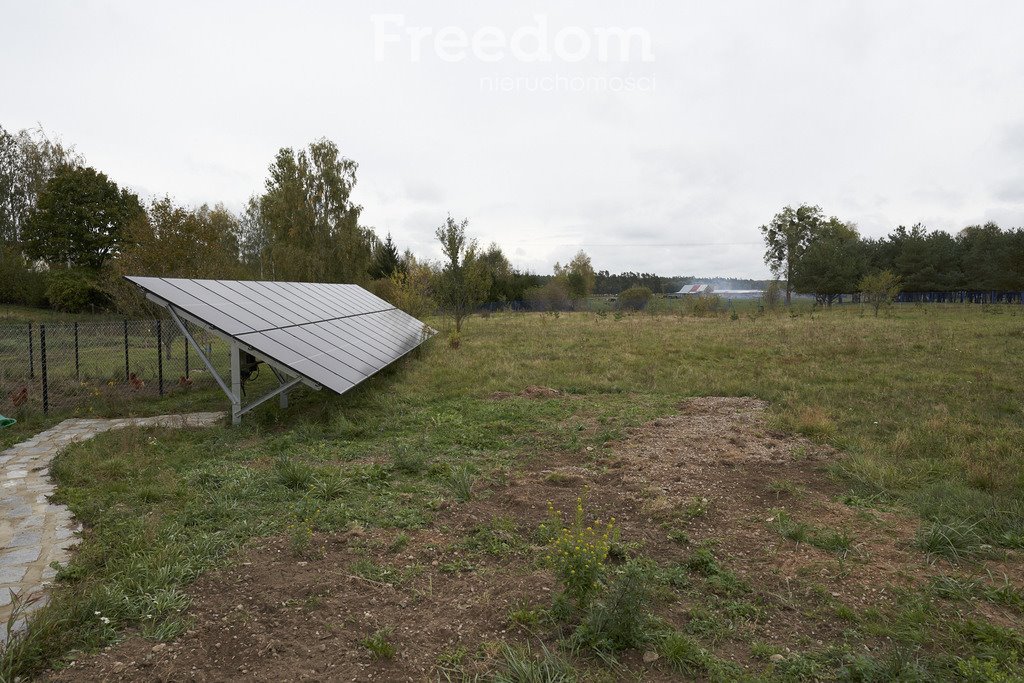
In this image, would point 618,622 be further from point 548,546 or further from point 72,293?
point 72,293

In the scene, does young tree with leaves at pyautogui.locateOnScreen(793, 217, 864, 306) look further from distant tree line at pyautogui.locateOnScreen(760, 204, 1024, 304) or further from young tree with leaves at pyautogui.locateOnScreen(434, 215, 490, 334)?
young tree with leaves at pyautogui.locateOnScreen(434, 215, 490, 334)

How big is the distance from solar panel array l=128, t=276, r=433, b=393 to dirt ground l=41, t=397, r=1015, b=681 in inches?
156

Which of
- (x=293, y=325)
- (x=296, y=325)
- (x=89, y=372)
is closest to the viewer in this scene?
(x=293, y=325)

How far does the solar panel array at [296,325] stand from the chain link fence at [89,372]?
2.05 metres

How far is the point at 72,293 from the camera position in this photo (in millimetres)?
34812

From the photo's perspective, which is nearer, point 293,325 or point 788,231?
point 293,325

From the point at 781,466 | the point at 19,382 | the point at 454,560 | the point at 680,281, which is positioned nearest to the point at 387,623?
the point at 454,560

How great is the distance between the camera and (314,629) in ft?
12.7

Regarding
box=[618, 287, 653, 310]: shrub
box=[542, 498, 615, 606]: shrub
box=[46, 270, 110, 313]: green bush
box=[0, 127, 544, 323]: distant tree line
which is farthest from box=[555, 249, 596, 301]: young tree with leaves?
box=[542, 498, 615, 606]: shrub

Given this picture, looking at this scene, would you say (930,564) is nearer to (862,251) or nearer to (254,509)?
(254,509)

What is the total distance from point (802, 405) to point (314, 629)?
30.7ft

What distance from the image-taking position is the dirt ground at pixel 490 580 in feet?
11.7

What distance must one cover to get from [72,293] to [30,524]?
36.4 metres

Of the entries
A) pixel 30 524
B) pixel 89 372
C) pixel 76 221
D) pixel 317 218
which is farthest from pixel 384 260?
pixel 30 524
